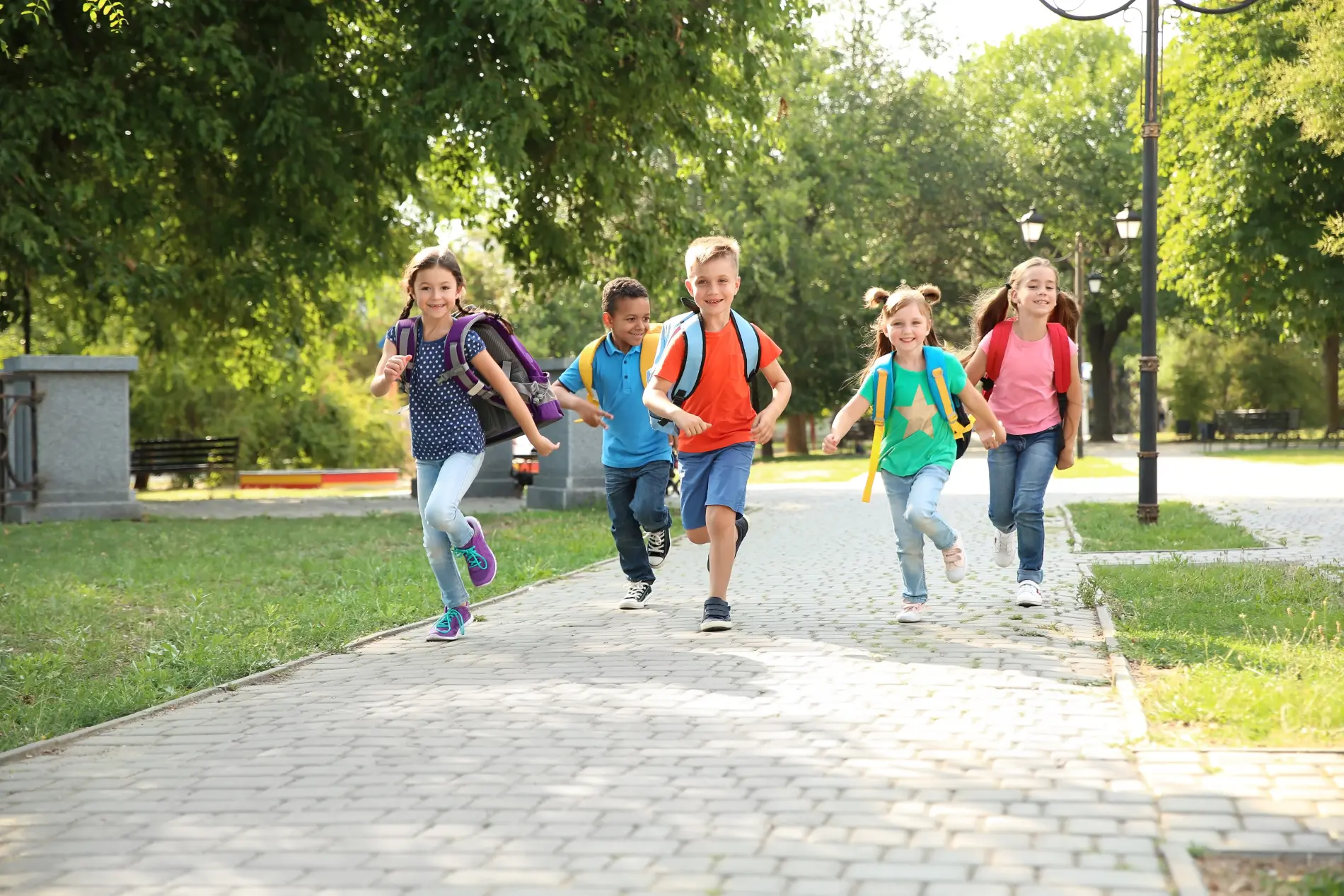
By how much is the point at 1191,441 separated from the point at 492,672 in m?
47.0

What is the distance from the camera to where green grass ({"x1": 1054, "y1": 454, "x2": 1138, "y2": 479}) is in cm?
2592

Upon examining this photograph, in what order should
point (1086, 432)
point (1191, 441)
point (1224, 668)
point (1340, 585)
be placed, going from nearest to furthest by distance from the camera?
point (1224, 668)
point (1340, 585)
point (1191, 441)
point (1086, 432)

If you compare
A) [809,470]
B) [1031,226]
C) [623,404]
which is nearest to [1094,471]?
[1031,226]

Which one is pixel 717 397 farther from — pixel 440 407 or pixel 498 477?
pixel 498 477

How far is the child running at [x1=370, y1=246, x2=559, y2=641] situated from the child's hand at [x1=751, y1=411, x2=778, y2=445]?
3.43 feet

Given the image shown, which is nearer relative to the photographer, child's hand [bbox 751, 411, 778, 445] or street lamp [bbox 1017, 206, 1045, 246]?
child's hand [bbox 751, 411, 778, 445]

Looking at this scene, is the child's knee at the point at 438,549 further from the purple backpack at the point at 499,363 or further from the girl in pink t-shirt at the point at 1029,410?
the girl in pink t-shirt at the point at 1029,410

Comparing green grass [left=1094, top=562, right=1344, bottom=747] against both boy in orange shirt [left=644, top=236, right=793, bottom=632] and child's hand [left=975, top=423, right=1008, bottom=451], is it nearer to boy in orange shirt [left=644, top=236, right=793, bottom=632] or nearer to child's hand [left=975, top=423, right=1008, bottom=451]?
child's hand [left=975, top=423, right=1008, bottom=451]

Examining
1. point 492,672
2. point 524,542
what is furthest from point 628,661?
point 524,542

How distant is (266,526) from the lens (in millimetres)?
16547

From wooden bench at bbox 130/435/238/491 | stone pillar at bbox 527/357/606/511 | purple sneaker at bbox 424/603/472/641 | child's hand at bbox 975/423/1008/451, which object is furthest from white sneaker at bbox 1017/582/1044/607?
wooden bench at bbox 130/435/238/491

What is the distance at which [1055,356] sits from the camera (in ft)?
27.9

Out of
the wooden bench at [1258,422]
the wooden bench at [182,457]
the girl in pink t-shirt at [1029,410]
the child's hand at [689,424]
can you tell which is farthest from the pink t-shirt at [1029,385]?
the wooden bench at [1258,422]

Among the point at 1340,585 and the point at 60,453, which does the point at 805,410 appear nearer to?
the point at 60,453
